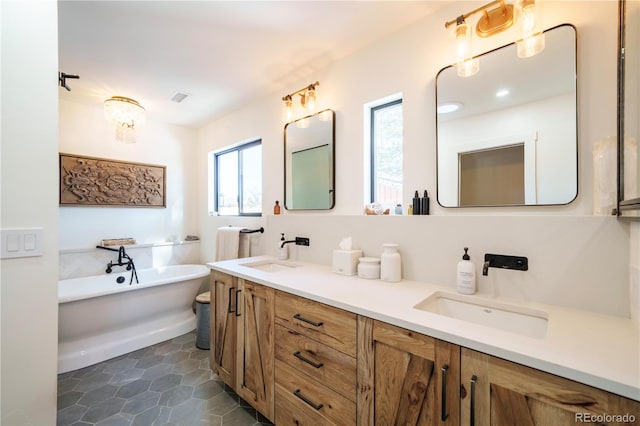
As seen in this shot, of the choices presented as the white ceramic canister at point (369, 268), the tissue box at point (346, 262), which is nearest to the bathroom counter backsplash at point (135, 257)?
the tissue box at point (346, 262)

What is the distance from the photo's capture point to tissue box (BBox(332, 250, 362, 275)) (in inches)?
67.6

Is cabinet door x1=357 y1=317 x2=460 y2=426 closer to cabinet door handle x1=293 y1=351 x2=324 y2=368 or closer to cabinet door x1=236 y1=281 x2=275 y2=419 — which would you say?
cabinet door handle x1=293 y1=351 x2=324 y2=368

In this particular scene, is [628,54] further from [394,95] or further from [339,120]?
[339,120]

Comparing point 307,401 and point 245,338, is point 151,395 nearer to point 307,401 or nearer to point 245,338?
point 245,338

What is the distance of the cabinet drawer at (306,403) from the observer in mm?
1176

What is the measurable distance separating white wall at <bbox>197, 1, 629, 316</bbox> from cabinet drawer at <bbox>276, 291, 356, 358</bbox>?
0.62 meters

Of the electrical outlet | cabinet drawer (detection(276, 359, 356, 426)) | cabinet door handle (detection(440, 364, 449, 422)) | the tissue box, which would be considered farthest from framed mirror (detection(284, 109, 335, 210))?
cabinet door handle (detection(440, 364, 449, 422))

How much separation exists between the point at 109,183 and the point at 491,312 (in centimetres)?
389

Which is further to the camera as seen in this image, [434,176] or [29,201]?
[434,176]

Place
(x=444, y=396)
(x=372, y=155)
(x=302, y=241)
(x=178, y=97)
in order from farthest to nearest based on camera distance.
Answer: (x=178, y=97) < (x=302, y=241) < (x=372, y=155) < (x=444, y=396)

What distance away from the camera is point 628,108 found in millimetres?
1013

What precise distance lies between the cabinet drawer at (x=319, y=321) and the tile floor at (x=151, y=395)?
2.66ft

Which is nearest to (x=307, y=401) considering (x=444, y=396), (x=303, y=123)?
(x=444, y=396)

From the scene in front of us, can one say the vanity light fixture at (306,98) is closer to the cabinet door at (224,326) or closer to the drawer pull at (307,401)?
the cabinet door at (224,326)
